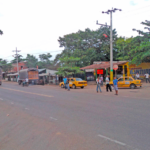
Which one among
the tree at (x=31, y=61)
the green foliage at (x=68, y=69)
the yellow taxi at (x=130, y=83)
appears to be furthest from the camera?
the tree at (x=31, y=61)

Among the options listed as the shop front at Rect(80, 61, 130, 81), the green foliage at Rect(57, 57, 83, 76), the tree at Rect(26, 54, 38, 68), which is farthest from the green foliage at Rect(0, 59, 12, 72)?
the shop front at Rect(80, 61, 130, 81)

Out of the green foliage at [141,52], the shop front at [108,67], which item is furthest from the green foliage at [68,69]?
the green foliage at [141,52]

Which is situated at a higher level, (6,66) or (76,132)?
(6,66)

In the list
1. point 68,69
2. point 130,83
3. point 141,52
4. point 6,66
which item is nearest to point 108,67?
point 141,52

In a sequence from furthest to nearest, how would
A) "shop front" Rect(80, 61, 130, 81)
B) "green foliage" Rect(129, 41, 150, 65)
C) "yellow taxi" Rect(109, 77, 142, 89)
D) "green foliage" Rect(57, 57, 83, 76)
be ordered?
"green foliage" Rect(57, 57, 83, 76)
"shop front" Rect(80, 61, 130, 81)
"green foliage" Rect(129, 41, 150, 65)
"yellow taxi" Rect(109, 77, 142, 89)

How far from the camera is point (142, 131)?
18.6 feet

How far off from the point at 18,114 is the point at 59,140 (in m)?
4.48

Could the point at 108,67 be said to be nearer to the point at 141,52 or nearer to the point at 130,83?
the point at 141,52

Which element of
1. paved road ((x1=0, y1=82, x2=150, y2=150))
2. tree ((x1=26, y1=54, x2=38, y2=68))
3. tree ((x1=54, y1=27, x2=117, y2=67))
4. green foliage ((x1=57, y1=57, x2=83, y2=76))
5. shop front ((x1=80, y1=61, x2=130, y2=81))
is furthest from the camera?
tree ((x1=26, y1=54, x2=38, y2=68))

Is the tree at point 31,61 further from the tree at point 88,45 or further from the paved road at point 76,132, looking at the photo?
the paved road at point 76,132

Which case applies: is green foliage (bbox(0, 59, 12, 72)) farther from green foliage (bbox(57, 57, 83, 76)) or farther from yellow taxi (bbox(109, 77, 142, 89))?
yellow taxi (bbox(109, 77, 142, 89))

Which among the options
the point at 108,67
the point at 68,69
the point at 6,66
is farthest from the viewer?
the point at 6,66

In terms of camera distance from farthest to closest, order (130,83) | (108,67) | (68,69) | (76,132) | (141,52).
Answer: (68,69) → (108,67) → (141,52) → (130,83) → (76,132)

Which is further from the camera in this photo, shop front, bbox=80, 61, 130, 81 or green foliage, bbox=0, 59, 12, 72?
green foliage, bbox=0, 59, 12, 72
